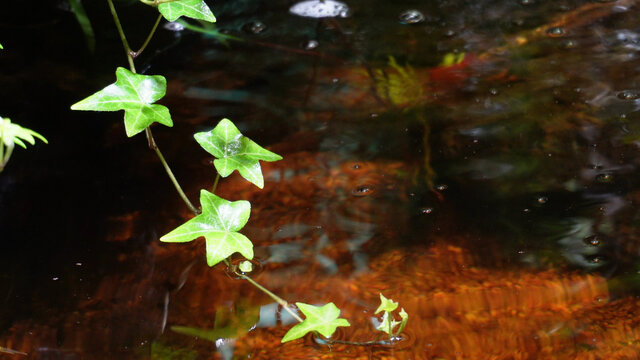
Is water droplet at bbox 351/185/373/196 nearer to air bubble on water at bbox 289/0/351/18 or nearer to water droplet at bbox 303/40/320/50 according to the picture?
water droplet at bbox 303/40/320/50

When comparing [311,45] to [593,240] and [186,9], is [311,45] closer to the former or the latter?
[186,9]

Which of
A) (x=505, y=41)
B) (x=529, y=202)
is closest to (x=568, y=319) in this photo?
(x=529, y=202)

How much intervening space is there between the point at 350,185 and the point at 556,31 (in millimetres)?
977

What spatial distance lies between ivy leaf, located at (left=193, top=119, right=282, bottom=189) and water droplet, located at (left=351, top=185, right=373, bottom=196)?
1.00 feet

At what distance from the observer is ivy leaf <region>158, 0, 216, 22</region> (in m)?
1.13

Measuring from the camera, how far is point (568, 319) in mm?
1047

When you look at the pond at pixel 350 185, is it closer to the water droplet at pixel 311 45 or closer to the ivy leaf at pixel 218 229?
the water droplet at pixel 311 45

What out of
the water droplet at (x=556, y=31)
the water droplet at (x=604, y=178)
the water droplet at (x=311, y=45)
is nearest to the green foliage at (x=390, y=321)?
the water droplet at (x=604, y=178)

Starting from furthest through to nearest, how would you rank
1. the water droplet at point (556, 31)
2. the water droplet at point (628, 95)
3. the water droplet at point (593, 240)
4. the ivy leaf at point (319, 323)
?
1. the water droplet at point (556, 31)
2. the water droplet at point (628, 95)
3. the water droplet at point (593, 240)
4. the ivy leaf at point (319, 323)

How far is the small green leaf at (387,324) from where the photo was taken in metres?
1.00

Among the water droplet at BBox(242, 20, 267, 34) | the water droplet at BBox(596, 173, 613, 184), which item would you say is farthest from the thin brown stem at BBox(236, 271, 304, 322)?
the water droplet at BBox(242, 20, 267, 34)

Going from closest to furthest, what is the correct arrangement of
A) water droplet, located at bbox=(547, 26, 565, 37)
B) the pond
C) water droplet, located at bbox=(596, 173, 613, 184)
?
the pond → water droplet, located at bbox=(596, 173, 613, 184) → water droplet, located at bbox=(547, 26, 565, 37)

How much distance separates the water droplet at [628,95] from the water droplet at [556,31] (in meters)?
0.37

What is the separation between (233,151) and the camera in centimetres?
112
